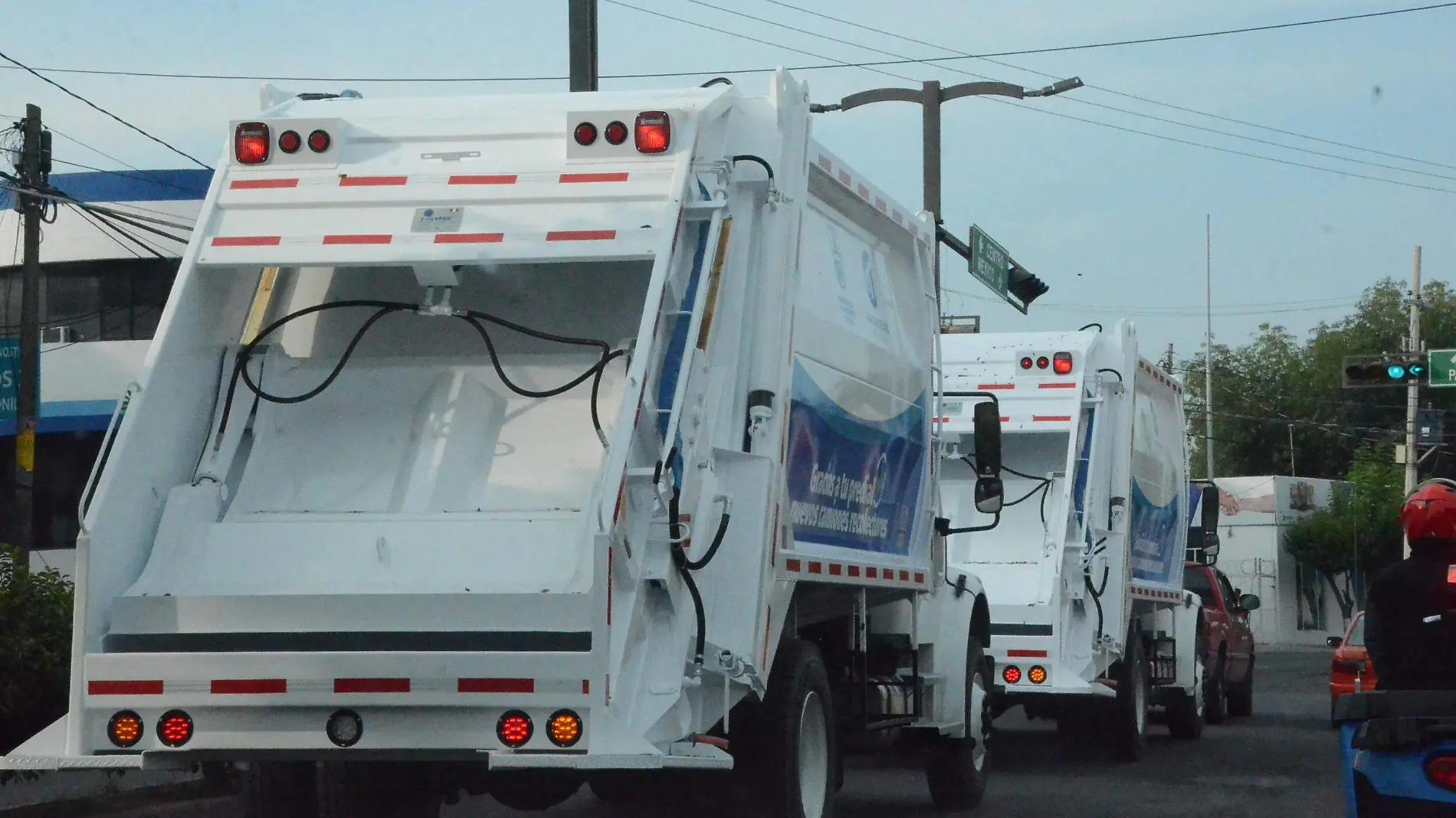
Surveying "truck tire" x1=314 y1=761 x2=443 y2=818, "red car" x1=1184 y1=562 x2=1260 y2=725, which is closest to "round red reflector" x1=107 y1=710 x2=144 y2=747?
"truck tire" x1=314 y1=761 x2=443 y2=818

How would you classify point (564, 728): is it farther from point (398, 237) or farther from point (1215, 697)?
point (1215, 697)

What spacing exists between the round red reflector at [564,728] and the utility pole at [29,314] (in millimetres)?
15419

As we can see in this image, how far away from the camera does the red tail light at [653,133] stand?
23.4 feet

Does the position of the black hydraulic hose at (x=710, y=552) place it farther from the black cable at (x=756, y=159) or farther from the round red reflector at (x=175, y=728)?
the round red reflector at (x=175, y=728)

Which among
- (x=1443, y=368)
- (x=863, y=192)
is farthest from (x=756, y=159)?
(x=1443, y=368)

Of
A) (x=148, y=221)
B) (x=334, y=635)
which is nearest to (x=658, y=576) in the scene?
(x=334, y=635)

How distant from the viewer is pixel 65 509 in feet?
92.7

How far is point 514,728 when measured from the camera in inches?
241

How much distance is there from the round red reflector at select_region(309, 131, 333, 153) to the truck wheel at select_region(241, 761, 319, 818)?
2445mm

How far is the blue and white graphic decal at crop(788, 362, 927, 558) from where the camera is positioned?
796 cm

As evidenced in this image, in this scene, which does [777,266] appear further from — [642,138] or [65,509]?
[65,509]

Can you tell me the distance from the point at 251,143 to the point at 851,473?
3.20 metres

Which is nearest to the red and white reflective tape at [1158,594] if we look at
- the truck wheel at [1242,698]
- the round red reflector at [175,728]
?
the truck wheel at [1242,698]

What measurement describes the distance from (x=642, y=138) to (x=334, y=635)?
225 centimetres
